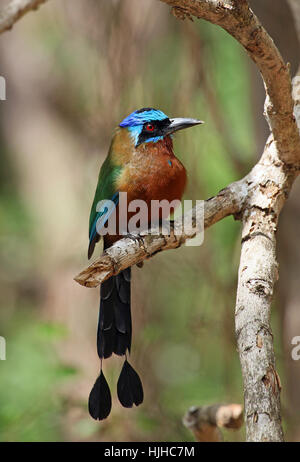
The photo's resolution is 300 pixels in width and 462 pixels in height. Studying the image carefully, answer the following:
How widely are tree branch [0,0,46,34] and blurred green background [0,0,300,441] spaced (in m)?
2.31

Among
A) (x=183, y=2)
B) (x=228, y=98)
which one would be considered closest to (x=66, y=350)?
(x=228, y=98)

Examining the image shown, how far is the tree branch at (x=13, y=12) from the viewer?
1836 mm

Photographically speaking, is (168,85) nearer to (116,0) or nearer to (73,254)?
(116,0)

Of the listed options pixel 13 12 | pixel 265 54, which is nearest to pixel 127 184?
pixel 265 54

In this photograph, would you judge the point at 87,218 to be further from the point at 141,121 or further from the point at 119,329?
the point at 119,329

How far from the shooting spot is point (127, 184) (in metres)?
3.26

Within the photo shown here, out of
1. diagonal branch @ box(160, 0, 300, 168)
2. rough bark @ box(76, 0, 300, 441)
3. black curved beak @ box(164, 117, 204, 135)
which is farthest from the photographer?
black curved beak @ box(164, 117, 204, 135)

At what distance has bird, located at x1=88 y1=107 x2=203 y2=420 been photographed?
10.7 ft

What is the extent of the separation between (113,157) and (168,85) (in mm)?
1656

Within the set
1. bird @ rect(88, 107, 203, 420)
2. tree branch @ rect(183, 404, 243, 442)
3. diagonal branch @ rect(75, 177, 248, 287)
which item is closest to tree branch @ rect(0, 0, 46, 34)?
diagonal branch @ rect(75, 177, 248, 287)

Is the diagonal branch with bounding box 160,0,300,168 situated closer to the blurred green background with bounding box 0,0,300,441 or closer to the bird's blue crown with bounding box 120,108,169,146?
the bird's blue crown with bounding box 120,108,169,146

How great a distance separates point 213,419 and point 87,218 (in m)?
2.34

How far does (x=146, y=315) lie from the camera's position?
14.6 feet

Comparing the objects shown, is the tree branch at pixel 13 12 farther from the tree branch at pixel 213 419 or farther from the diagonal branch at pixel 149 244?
the tree branch at pixel 213 419
